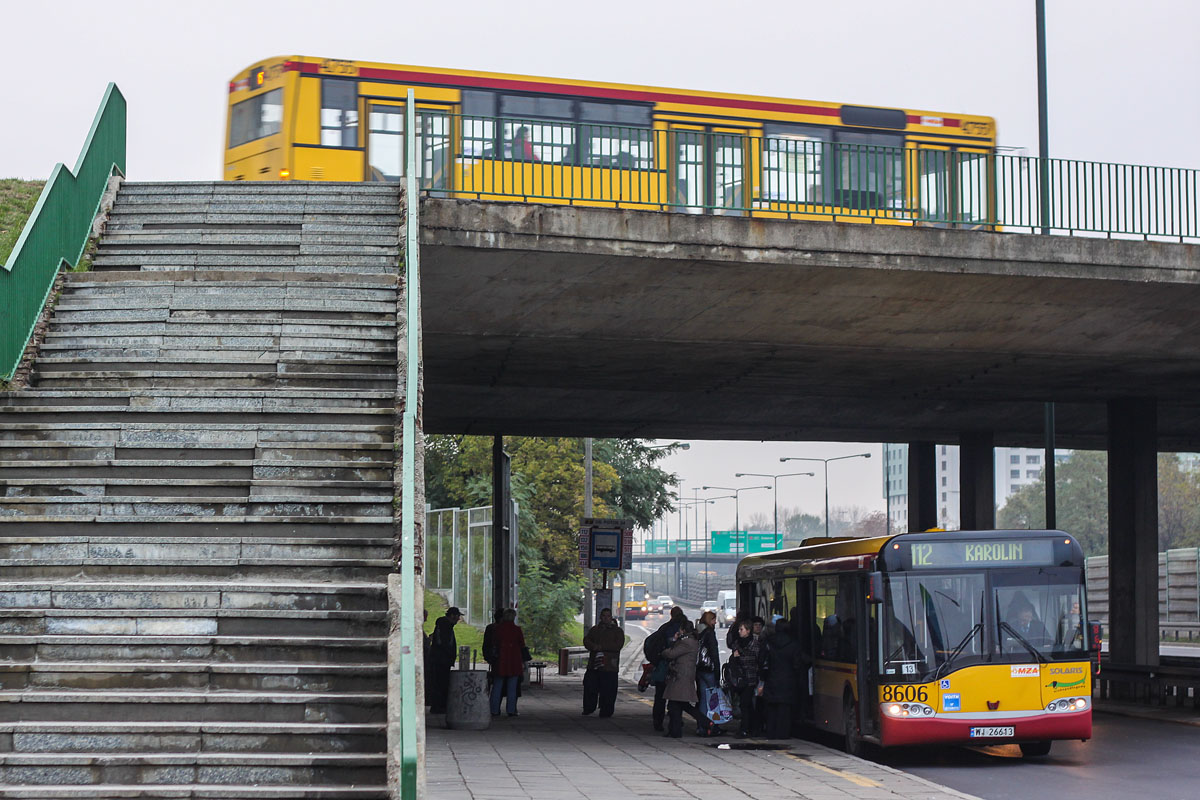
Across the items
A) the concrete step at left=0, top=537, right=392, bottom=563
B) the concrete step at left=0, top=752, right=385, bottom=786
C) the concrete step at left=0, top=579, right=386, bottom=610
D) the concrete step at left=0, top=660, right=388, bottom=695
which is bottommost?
Answer: the concrete step at left=0, top=752, right=385, bottom=786

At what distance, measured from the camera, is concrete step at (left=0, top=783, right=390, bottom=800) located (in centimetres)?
825

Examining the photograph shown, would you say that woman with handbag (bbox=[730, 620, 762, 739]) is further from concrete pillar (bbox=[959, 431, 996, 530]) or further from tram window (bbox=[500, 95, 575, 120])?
concrete pillar (bbox=[959, 431, 996, 530])

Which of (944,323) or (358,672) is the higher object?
(944,323)

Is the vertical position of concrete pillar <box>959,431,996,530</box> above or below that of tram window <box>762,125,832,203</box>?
below

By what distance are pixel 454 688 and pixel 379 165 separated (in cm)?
1114

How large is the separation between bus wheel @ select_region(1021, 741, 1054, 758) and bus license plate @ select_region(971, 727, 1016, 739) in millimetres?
1170

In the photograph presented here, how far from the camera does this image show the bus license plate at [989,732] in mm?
14812

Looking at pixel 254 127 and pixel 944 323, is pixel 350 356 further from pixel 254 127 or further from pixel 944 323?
pixel 254 127

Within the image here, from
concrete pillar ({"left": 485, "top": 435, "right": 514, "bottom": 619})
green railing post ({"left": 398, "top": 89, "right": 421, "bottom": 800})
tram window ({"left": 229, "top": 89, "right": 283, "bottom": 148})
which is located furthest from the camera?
concrete pillar ({"left": 485, "top": 435, "right": 514, "bottom": 619})

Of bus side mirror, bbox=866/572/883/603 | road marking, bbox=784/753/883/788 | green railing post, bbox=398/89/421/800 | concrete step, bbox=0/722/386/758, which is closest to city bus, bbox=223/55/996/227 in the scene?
green railing post, bbox=398/89/421/800

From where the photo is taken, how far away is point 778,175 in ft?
60.9

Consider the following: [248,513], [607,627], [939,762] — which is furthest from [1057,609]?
[248,513]

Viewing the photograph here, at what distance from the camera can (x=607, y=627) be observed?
20734 mm

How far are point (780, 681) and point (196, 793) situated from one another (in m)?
10.1
